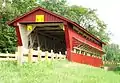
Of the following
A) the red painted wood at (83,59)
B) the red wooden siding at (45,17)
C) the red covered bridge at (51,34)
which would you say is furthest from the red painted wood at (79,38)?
the red wooden siding at (45,17)

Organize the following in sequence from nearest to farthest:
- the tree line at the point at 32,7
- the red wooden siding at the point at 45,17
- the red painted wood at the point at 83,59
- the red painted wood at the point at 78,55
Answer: the red wooden siding at the point at 45,17 < the red painted wood at the point at 78,55 < the red painted wood at the point at 83,59 < the tree line at the point at 32,7

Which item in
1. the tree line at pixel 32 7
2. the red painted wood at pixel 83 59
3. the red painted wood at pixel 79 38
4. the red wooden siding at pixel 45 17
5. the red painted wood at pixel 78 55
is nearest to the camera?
the red wooden siding at pixel 45 17

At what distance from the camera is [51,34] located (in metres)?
32.1

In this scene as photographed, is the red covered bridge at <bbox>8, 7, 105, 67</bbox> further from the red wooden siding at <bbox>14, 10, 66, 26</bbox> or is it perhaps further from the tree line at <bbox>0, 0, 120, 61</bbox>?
the tree line at <bbox>0, 0, 120, 61</bbox>

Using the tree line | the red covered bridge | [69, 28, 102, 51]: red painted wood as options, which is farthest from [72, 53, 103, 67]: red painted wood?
the tree line

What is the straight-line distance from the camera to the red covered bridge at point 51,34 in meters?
24.1

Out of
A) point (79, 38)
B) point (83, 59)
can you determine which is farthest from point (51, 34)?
point (79, 38)

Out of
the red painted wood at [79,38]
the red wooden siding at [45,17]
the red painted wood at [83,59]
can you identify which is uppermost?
the red wooden siding at [45,17]

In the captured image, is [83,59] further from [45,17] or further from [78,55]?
[45,17]

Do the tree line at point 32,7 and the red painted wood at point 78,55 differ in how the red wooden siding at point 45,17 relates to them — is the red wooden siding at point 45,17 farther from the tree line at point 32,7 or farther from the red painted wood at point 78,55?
the tree line at point 32,7

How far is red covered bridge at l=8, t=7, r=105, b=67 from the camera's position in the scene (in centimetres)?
2414

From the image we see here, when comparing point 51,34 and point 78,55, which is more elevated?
point 51,34

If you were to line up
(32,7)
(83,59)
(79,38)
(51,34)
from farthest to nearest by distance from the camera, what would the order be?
(32,7)
(51,34)
(83,59)
(79,38)

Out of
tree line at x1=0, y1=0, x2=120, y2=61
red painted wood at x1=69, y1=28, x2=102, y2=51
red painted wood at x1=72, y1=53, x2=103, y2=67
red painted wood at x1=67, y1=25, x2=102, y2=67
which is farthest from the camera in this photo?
tree line at x1=0, y1=0, x2=120, y2=61
